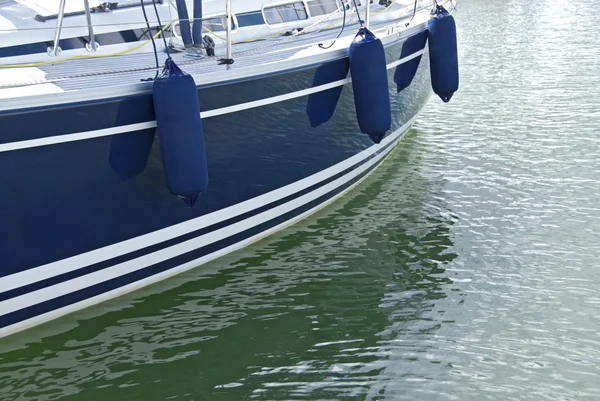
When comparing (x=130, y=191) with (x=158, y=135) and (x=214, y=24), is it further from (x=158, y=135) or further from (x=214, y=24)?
(x=214, y=24)

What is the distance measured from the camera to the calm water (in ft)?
13.8

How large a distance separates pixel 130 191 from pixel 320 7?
336cm

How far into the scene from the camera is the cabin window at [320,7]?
7.18 m

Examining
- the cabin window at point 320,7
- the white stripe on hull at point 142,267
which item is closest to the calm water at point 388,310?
the white stripe on hull at point 142,267

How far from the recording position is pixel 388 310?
4.95m

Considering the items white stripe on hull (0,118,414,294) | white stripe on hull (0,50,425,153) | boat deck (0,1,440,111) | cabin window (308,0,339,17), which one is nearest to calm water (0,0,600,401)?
white stripe on hull (0,118,414,294)

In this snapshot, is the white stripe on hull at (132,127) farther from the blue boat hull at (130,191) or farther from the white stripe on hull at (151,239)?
the white stripe on hull at (151,239)

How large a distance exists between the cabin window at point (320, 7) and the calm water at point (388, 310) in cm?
171

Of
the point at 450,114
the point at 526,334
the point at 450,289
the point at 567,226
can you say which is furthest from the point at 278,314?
the point at 450,114

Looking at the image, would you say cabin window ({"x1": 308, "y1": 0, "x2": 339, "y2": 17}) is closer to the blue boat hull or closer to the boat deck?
the boat deck

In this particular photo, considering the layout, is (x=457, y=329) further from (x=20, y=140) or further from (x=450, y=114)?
(x=450, y=114)

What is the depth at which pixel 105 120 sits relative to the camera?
14.6ft

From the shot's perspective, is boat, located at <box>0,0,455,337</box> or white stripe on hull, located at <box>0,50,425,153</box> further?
boat, located at <box>0,0,455,337</box>

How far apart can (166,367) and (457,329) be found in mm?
1773
